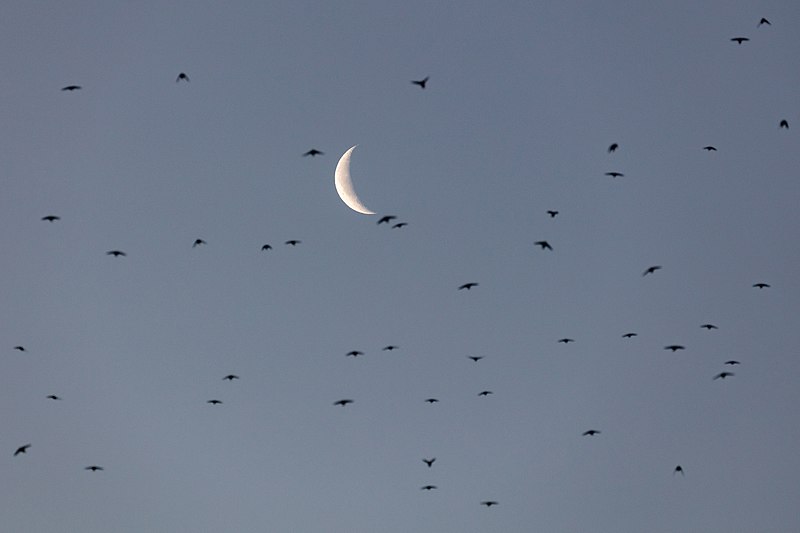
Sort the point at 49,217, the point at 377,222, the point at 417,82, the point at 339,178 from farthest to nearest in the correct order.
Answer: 1. the point at 339,178
2. the point at 49,217
3. the point at 377,222
4. the point at 417,82

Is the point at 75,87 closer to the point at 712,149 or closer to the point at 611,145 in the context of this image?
the point at 611,145

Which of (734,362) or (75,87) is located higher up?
(75,87)

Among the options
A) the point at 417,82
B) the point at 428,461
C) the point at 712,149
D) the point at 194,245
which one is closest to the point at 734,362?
the point at 712,149

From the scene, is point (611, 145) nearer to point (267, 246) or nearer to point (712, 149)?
point (712, 149)

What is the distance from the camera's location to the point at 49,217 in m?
121

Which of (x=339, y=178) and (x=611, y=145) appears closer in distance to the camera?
(x=611, y=145)

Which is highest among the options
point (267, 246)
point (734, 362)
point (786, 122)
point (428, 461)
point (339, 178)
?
point (339, 178)

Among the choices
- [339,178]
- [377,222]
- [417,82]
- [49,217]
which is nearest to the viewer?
[417,82]

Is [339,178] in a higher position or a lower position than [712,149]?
higher

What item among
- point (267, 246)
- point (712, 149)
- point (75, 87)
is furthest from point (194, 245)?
point (712, 149)

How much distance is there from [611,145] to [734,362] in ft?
78.5

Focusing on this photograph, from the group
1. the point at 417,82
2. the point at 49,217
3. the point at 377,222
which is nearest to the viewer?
the point at 417,82

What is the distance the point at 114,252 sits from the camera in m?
123

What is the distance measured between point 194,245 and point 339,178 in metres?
33.7
